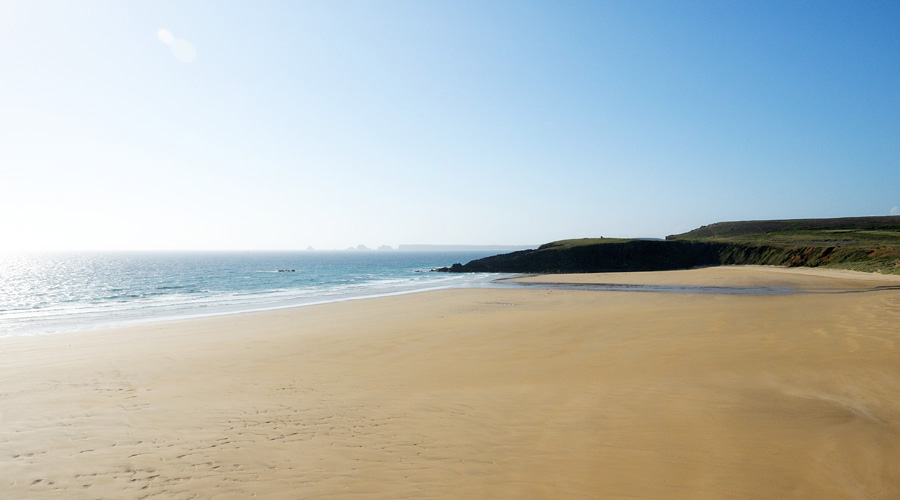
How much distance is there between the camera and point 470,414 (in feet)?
27.5

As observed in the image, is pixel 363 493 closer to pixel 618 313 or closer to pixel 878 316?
pixel 618 313

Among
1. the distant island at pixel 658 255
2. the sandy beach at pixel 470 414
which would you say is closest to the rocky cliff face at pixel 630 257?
the distant island at pixel 658 255

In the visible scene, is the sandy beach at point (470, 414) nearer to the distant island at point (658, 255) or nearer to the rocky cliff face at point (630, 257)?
the distant island at point (658, 255)

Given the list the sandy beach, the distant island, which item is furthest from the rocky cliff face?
the sandy beach

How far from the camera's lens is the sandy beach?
5754 mm

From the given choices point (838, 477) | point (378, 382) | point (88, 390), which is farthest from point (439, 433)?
point (88, 390)

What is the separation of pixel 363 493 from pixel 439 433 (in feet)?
7.05

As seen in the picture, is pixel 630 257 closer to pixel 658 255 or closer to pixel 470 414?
pixel 658 255

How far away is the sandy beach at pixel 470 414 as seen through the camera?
5.75 m

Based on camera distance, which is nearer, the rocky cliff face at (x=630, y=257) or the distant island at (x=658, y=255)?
the distant island at (x=658, y=255)

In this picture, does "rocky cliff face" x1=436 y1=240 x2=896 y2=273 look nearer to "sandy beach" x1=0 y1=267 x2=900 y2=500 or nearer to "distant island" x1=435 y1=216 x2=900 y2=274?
"distant island" x1=435 y1=216 x2=900 y2=274

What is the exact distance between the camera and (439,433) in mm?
7441

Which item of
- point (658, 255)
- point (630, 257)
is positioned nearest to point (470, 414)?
point (630, 257)

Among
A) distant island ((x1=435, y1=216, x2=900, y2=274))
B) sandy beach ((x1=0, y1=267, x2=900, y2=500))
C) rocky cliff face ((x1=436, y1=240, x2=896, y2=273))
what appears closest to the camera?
sandy beach ((x1=0, y1=267, x2=900, y2=500))
